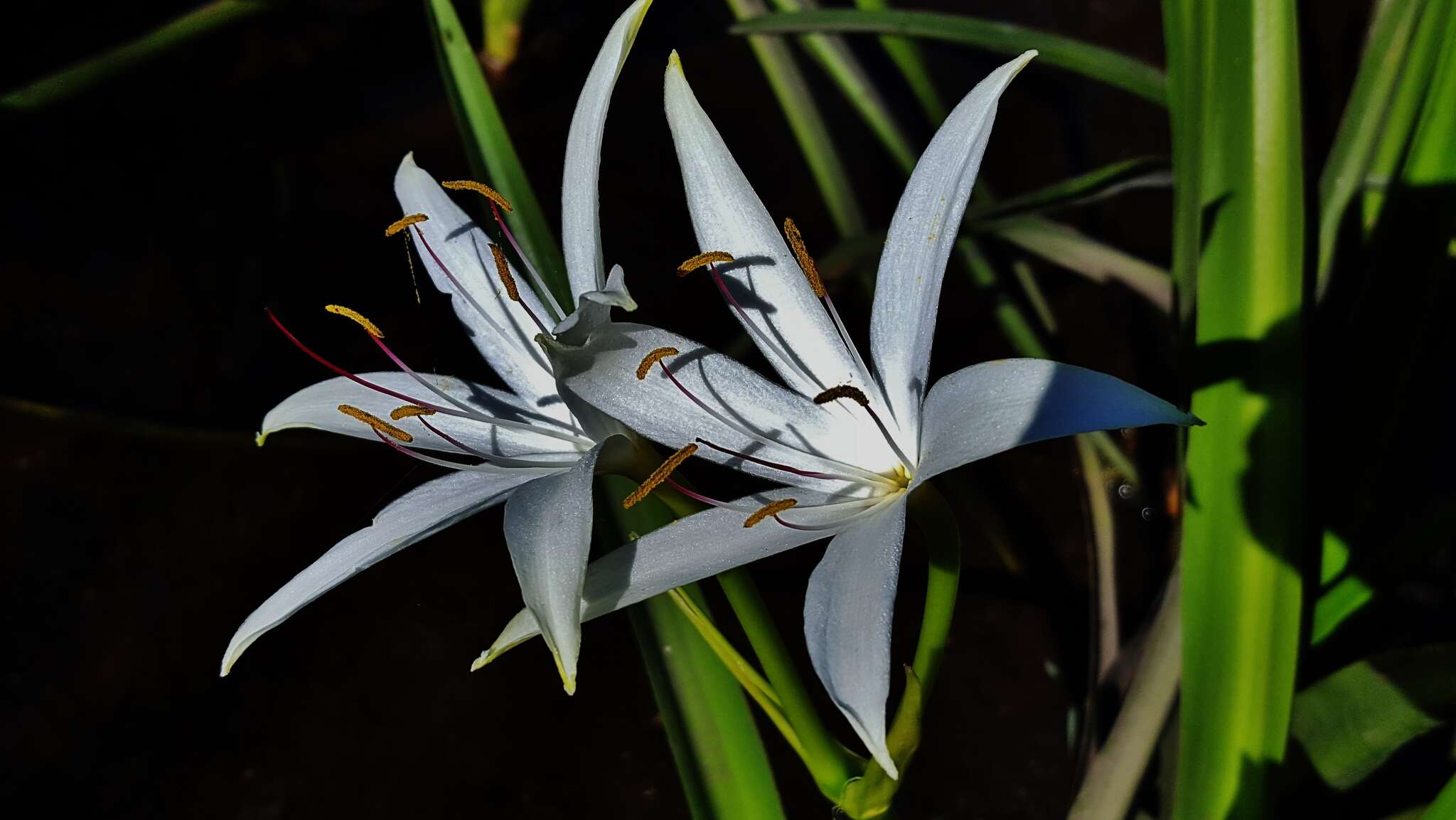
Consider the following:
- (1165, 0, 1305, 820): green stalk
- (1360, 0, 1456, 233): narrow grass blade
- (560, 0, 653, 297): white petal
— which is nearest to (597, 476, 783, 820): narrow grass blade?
(560, 0, 653, 297): white petal

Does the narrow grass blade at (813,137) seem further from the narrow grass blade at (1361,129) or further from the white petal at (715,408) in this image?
the white petal at (715,408)

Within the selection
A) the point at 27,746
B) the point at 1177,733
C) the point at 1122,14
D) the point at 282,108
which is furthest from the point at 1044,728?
the point at 282,108

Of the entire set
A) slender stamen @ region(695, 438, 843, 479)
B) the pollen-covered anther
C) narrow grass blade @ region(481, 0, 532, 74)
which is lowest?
slender stamen @ region(695, 438, 843, 479)

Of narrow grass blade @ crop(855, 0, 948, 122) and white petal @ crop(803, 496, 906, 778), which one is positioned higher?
narrow grass blade @ crop(855, 0, 948, 122)

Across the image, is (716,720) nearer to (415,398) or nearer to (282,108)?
(415,398)

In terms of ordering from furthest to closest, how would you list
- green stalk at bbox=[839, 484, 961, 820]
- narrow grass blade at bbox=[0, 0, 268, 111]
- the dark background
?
narrow grass blade at bbox=[0, 0, 268, 111] < the dark background < green stalk at bbox=[839, 484, 961, 820]

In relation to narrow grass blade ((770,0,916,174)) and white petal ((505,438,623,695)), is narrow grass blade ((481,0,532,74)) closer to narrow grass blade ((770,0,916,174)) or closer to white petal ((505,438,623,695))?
narrow grass blade ((770,0,916,174))
